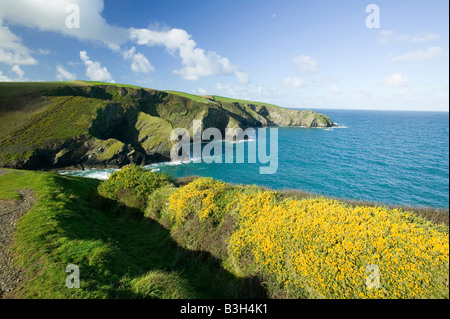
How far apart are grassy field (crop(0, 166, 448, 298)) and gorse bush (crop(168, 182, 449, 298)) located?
1.3 inches

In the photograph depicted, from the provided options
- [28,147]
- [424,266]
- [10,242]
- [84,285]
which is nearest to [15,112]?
[28,147]

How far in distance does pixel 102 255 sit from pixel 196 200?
516 centimetres

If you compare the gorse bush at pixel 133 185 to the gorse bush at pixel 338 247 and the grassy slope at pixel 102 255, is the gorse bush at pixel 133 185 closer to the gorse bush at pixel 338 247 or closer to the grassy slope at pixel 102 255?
the grassy slope at pixel 102 255

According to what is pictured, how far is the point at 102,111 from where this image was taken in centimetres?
5881

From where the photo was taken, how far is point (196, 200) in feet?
38.5

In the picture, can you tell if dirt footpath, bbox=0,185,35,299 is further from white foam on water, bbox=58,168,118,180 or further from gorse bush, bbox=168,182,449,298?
white foam on water, bbox=58,168,118,180

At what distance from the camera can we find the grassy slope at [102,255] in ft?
21.2

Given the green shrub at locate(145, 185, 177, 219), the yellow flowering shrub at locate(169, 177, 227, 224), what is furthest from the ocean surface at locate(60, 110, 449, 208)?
the yellow flowering shrub at locate(169, 177, 227, 224)

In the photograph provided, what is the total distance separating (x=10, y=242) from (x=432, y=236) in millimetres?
16642

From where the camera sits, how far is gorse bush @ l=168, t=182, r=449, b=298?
6090 millimetres

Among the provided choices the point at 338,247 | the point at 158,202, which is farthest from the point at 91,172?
the point at 338,247

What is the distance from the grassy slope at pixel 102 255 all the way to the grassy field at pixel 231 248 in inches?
1.8

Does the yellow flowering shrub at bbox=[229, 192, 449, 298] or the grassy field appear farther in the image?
the grassy field

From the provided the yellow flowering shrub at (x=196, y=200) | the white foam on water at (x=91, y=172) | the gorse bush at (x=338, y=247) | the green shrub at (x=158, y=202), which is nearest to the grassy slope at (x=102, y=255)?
the green shrub at (x=158, y=202)
